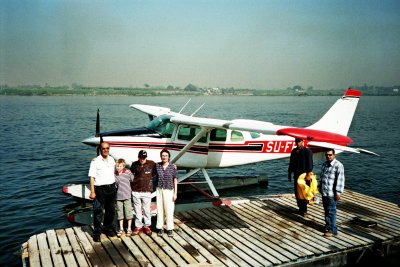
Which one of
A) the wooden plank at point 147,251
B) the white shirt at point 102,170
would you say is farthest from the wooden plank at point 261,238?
the white shirt at point 102,170

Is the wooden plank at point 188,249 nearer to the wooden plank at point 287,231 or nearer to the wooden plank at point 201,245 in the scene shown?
the wooden plank at point 201,245

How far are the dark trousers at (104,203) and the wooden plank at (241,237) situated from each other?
214cm

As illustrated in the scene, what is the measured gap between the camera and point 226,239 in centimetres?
608

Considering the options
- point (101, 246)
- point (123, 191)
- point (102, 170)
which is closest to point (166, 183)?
point (123, 191)

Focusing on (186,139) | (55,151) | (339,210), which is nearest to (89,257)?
(186,139)

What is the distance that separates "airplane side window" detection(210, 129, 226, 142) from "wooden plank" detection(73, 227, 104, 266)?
13.0 feet

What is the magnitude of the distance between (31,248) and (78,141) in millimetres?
19256

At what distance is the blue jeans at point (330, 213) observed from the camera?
610cm

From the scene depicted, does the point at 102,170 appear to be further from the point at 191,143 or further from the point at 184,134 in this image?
the point at 184,134

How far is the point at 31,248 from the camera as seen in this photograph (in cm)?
556

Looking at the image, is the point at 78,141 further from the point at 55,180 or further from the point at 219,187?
the point at 219,187

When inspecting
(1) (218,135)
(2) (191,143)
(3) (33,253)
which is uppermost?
(1) (218,135)

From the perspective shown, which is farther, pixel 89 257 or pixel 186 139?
pixel 186 139

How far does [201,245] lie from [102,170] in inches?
83.5
